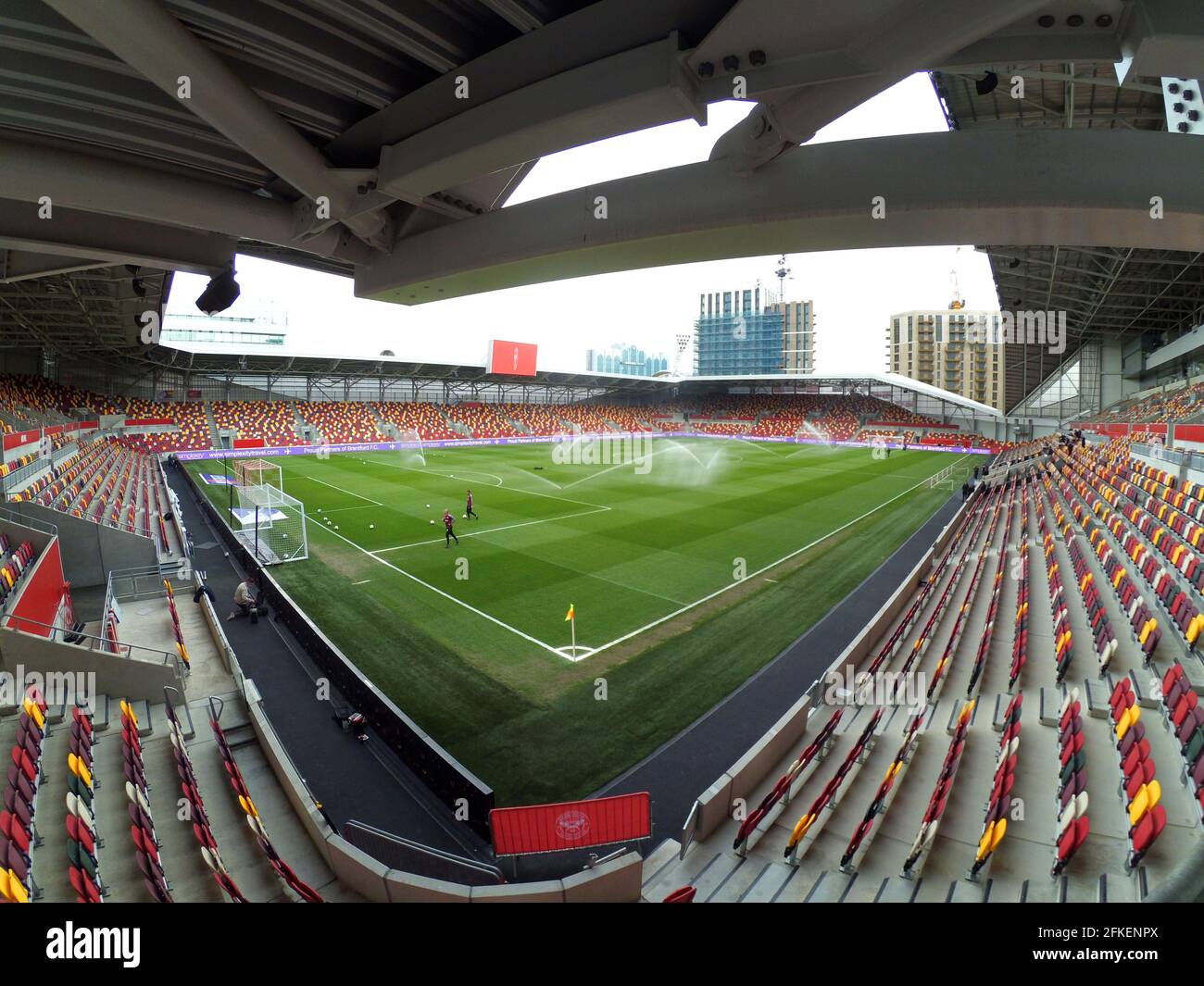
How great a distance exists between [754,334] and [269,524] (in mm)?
142615

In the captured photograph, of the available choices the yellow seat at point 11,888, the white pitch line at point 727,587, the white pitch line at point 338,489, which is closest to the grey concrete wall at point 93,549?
the white pitch line at point 338,489

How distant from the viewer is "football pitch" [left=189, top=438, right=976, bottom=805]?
937 cm

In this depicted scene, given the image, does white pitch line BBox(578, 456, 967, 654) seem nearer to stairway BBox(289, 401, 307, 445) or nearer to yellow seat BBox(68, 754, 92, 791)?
yellow seat BBox(68, 754, 92, 791)

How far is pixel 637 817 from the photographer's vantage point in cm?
622

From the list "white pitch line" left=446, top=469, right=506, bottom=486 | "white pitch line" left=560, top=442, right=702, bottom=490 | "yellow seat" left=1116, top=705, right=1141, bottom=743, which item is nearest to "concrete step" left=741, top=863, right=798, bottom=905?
"yellow seat" left=1116, top=705, right=1141, bottom=743

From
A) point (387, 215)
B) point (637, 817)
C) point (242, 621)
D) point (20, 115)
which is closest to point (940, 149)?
point (387, 215)

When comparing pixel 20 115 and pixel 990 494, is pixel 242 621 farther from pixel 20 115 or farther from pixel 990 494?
pixel 990 494

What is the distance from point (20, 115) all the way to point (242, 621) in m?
11.3

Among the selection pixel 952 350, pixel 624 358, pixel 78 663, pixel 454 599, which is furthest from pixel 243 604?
pixel 624 358

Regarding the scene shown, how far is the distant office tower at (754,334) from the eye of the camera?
14438cm

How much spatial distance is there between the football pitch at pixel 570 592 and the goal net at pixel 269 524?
0.72m

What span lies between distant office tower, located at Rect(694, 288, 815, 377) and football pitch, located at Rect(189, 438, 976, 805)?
119m

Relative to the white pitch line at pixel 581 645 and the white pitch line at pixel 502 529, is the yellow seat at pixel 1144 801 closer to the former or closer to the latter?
the white pitch line at pixel 581 645

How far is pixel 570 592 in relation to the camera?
15359mm
